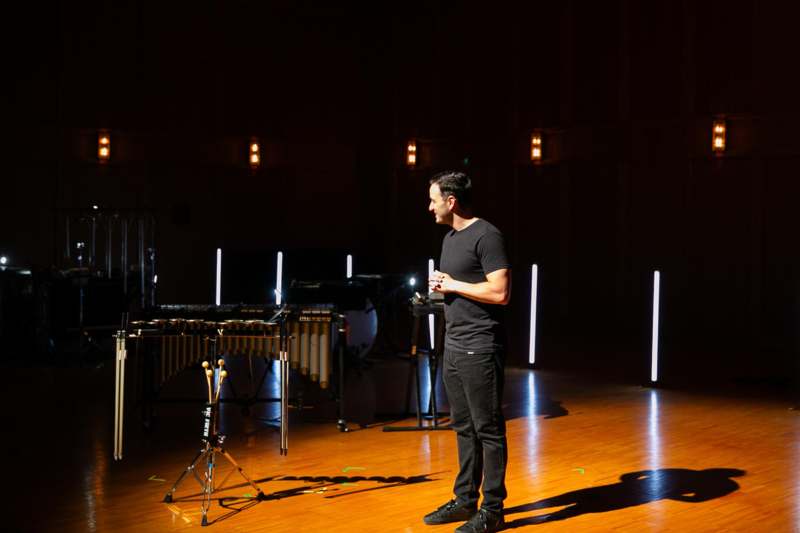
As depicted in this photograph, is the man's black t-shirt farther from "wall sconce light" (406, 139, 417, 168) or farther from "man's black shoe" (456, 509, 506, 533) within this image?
"wall sconce light" (406, 139, 417, 168)

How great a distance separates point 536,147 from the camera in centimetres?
1230

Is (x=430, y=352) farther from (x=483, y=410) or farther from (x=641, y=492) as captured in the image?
(x=483, y=410)

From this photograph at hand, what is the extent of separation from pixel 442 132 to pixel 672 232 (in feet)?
12.2

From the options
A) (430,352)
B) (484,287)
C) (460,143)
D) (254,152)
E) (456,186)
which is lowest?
(430,352)

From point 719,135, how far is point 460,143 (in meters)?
3.71

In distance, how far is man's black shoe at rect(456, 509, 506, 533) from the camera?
13.7ft

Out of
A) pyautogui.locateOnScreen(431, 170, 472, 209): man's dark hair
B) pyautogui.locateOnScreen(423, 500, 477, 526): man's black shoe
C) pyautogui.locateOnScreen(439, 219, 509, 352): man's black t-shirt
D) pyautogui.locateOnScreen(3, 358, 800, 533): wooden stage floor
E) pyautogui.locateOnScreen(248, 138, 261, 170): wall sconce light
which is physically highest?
pyautogui.locateOnScreen(248, 138, 261, 170): wall sconce light

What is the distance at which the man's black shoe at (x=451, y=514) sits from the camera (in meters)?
4.36

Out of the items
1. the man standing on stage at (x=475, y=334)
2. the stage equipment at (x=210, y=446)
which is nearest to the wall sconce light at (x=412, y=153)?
the stage equipment at (x=210, y=446)

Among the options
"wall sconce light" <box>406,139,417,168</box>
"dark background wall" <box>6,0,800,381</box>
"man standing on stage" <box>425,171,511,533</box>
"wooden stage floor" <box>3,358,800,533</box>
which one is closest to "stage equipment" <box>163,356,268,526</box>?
"wooden stage floor" <box>3,358,800,533</box>

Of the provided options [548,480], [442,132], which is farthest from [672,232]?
[548,480]

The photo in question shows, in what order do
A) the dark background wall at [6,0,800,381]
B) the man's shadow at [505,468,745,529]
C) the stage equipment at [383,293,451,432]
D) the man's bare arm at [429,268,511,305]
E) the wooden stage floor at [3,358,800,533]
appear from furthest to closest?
the dark background wall at [6,0,800,381] → the stage equipment at [383,293,451,432] → the man's shadow at [505,468,745,529] → the wooden stage floor at [3,358,800,533] → the man's bare arm at [429,268,511,305]

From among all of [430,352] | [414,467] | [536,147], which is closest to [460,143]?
[536,147]

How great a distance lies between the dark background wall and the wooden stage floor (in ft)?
8.75
